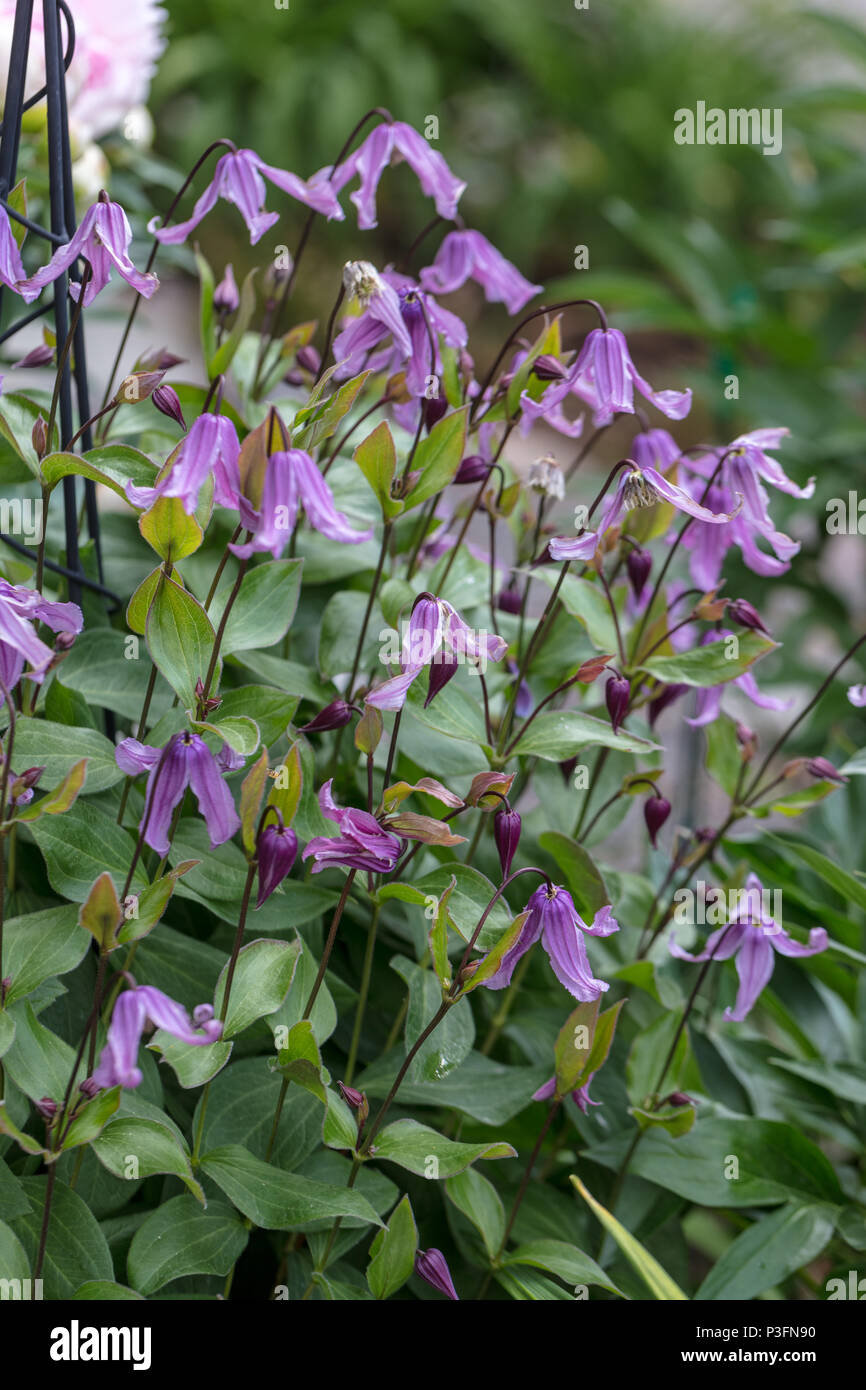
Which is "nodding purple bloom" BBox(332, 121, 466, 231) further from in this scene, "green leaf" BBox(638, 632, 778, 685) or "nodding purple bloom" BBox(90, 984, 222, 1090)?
"nodding purple bloom" BBox(90, 984, 222, 1090)

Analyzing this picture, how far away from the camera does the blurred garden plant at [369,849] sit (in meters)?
0.50

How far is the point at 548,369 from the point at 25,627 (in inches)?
10.8

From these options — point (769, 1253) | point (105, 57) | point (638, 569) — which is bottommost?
point (769, 1253)

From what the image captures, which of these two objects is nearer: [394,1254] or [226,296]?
[394,1254]

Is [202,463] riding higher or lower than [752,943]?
higher

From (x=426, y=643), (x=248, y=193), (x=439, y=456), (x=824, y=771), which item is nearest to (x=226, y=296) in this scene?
(x=248, y=193)

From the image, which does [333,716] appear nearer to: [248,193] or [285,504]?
[285,504]

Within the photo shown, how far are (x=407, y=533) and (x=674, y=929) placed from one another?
0.97 ft

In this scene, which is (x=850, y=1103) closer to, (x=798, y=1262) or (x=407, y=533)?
(x=798, y=1262)

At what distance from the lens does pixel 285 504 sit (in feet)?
1.50

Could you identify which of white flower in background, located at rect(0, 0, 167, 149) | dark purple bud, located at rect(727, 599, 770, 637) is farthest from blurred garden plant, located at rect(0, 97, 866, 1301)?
white flower in background, located at rect(0, 0, 167, 149)

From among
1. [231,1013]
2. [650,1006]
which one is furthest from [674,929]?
[231,1013]

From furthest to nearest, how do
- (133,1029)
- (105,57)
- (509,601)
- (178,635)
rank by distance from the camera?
(105,57) → (509,601) → (178,635) → (133,1029)

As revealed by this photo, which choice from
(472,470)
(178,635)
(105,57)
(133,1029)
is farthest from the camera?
(105,57)
